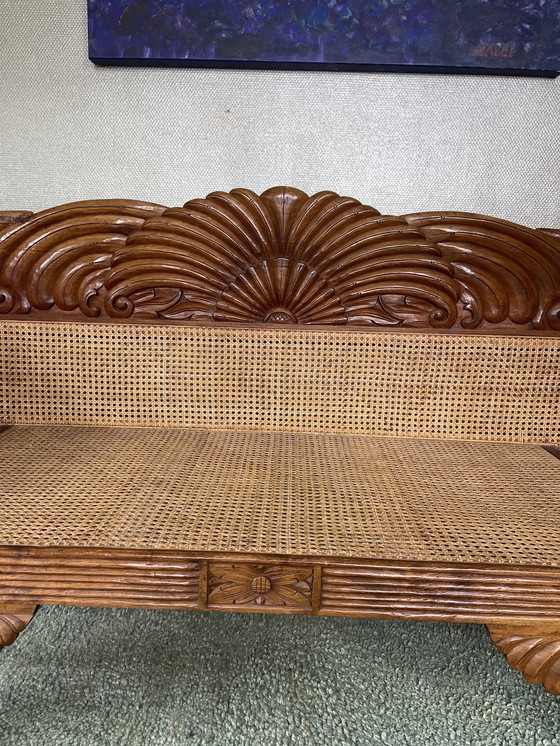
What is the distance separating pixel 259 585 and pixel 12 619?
49cm

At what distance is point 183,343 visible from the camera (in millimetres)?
1658

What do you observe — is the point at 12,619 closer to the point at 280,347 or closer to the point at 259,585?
the point at 259,585

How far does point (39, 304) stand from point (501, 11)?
5.19ft

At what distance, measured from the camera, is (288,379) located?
1.67 meters

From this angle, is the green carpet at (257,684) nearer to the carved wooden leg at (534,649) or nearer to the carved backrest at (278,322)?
the carved wooden leg at (534,649)

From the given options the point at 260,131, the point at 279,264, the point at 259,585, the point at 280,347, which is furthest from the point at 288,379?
the point at 260,131

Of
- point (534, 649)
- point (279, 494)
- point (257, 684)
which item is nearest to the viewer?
point (534, 649)

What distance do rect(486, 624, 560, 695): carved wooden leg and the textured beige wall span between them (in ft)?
4.14

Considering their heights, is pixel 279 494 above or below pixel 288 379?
below

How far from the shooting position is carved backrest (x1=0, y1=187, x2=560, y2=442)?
1592 mm

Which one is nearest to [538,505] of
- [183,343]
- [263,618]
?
[263,618]

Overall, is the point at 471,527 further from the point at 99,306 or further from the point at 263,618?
the point at 99,306
